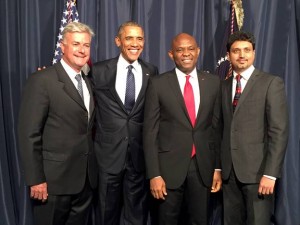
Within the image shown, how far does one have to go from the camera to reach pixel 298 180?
3053 mm

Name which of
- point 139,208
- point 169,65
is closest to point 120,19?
point 169,65

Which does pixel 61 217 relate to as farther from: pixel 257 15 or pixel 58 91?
pixel 257 15

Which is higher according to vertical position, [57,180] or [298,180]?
[57,180]

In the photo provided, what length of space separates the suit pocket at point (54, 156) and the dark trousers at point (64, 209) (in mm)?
209

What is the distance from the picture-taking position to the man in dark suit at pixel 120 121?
7.94ft

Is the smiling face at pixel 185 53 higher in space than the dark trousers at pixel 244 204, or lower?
higher

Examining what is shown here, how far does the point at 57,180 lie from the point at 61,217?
0.23 metres

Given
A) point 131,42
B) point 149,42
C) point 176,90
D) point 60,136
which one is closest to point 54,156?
point 60,136

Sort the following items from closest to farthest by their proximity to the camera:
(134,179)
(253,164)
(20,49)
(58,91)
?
(58,91) → (253,164) → (134,179) → (20,49)

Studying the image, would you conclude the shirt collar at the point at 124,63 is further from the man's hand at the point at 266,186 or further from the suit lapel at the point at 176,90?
the man's hand at the point at 266,186

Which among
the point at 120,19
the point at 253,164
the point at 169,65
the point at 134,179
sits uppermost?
the point at 120,19

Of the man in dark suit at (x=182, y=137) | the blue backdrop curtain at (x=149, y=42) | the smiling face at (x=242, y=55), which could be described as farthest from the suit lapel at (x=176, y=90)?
the blue backdrop curtain at (x=149, y=42)

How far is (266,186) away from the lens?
2.11m

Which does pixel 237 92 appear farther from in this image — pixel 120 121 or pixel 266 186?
pixel 120 121
